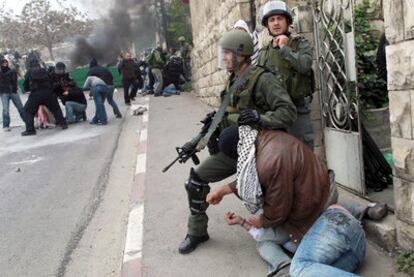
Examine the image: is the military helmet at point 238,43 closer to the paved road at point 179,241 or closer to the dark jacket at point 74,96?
the paved road at point 179,241

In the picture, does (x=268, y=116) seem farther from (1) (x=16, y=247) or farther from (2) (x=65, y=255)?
(1) (x=16, y=247)

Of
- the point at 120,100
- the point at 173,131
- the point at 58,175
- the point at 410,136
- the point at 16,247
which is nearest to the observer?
the point at 410,136

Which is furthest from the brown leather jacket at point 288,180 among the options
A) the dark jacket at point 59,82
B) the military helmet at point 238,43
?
the dark jacket at point 59,82

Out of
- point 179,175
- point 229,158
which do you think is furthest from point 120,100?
point 229,158

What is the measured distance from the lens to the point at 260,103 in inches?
125

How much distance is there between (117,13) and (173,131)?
64.9 ft

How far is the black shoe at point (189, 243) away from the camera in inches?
143

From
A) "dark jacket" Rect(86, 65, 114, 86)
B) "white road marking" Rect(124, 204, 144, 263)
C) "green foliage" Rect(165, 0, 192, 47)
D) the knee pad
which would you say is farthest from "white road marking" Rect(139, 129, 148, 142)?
"green foliage" Rect(165, 0, 192, 47)

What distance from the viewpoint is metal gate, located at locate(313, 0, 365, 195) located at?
13.1 feet

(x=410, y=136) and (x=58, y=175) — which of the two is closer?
(x=410, y=136)

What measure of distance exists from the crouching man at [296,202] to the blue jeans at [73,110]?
934cm

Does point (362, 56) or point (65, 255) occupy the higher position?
point (362, 56)

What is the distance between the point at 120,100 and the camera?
16906mm

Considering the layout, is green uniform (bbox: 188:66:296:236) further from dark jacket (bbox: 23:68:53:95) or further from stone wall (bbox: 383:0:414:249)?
dark jacket (bbox: 23:68:53:95)
